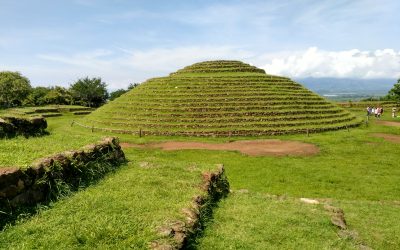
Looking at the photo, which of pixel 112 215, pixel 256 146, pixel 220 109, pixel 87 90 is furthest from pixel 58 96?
pixel 112 215

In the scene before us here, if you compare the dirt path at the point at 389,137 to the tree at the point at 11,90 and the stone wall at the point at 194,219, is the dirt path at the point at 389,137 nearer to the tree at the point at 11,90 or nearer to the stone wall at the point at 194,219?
the stone wall at the point at 194,219

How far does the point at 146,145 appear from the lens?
24641mm

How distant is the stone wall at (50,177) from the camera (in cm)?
555

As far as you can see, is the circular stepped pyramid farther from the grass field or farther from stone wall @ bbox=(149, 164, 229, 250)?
stone wall @ bbox=(149, 164, 229, 250)

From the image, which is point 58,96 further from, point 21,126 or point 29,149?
point 29,149

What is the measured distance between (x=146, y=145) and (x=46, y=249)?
20002 mm

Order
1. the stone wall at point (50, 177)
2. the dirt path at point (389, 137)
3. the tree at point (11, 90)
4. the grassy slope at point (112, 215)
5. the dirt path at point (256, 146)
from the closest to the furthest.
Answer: the grassy slope at point (112, 215), the stone wall at point (50, 177), the dirt path at point (256, 146), the dirt path at point (389, 137), the tree at point (11, 90)

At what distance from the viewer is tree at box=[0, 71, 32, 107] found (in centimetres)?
6069

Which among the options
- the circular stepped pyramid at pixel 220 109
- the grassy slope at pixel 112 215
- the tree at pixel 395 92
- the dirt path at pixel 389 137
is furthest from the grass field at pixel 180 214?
the tree at pixel 395 92

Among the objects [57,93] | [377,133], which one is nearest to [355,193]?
[377,133]

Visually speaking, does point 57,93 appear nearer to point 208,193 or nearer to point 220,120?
point 220,120

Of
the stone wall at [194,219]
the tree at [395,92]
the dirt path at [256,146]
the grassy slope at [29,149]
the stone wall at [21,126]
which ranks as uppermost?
the tree at [395,92]

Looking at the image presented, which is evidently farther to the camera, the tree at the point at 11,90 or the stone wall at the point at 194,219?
the tree at the point at 11,90

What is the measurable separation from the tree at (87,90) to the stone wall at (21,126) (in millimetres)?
60218
